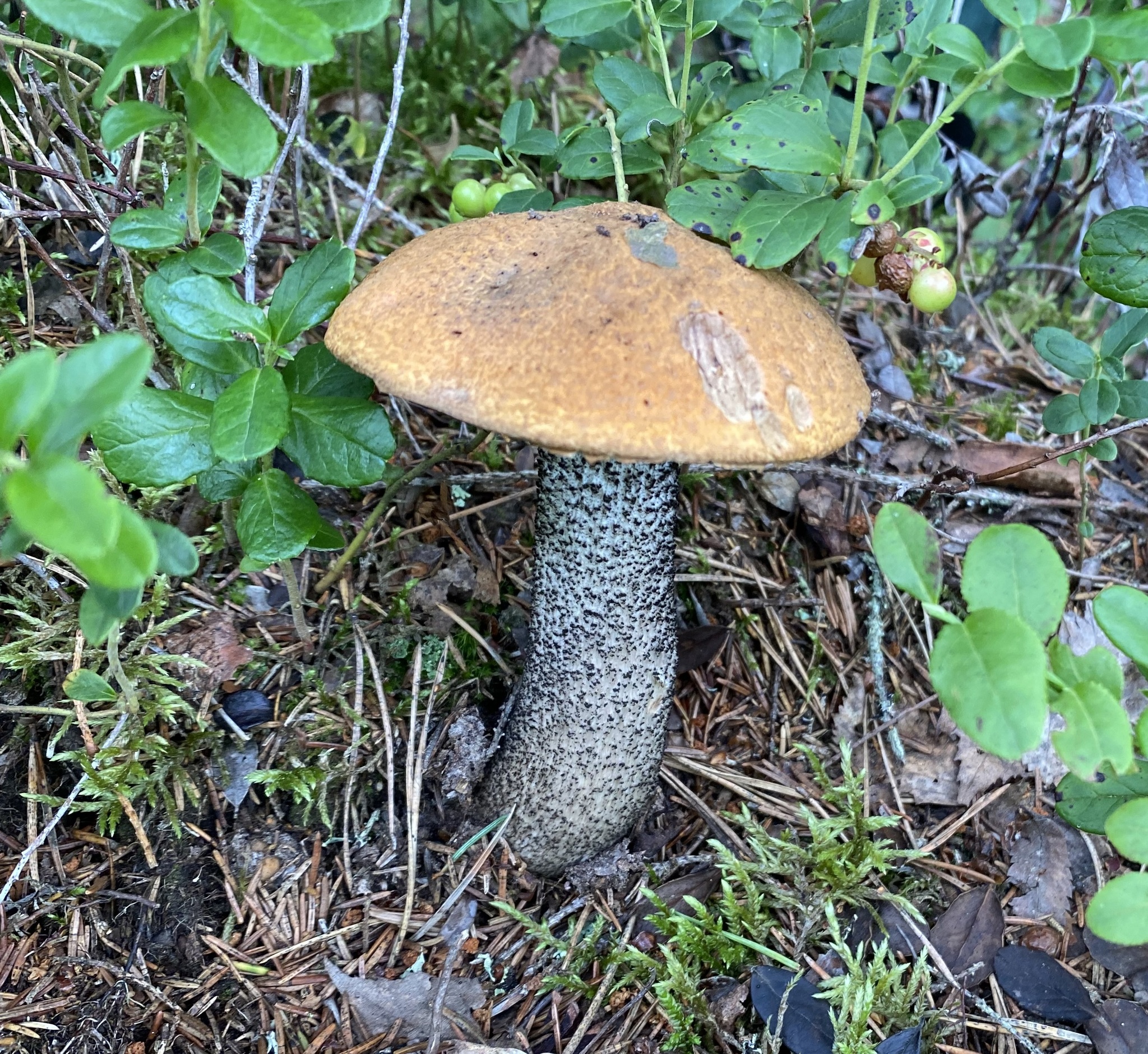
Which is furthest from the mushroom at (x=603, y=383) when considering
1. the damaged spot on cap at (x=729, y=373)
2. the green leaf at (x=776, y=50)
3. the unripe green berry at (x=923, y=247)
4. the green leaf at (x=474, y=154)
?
the green leaf at (x=776, y=50)

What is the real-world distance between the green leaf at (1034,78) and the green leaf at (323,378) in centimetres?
137

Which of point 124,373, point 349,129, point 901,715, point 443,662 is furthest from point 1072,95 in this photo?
point 124,373

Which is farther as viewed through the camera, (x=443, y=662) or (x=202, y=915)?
(x=443, y=662)

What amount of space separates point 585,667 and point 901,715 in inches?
41.4

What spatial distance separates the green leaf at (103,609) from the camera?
4.46ft

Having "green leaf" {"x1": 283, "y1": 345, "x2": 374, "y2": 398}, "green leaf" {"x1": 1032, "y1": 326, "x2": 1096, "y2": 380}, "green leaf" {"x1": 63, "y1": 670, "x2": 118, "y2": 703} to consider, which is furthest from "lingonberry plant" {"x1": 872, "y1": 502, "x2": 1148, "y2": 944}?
"green leaf" {"x1": 63, "y1": 670, "x2": 118, "y2": 703}

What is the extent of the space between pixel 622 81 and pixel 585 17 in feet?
0.58

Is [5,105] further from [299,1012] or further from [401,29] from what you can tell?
[299,1012]

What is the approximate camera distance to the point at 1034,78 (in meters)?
1.53

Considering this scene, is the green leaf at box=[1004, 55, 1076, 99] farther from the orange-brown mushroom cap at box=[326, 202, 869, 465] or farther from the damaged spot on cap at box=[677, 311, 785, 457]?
the damaged spot on cap at box=[677, 311, 785, 457]

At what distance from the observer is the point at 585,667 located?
206 centimetres

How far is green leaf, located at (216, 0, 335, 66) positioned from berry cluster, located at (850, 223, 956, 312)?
107cm

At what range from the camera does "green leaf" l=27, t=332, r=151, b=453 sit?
107cm

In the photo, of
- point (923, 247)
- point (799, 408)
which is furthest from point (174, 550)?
point (923, 247)
